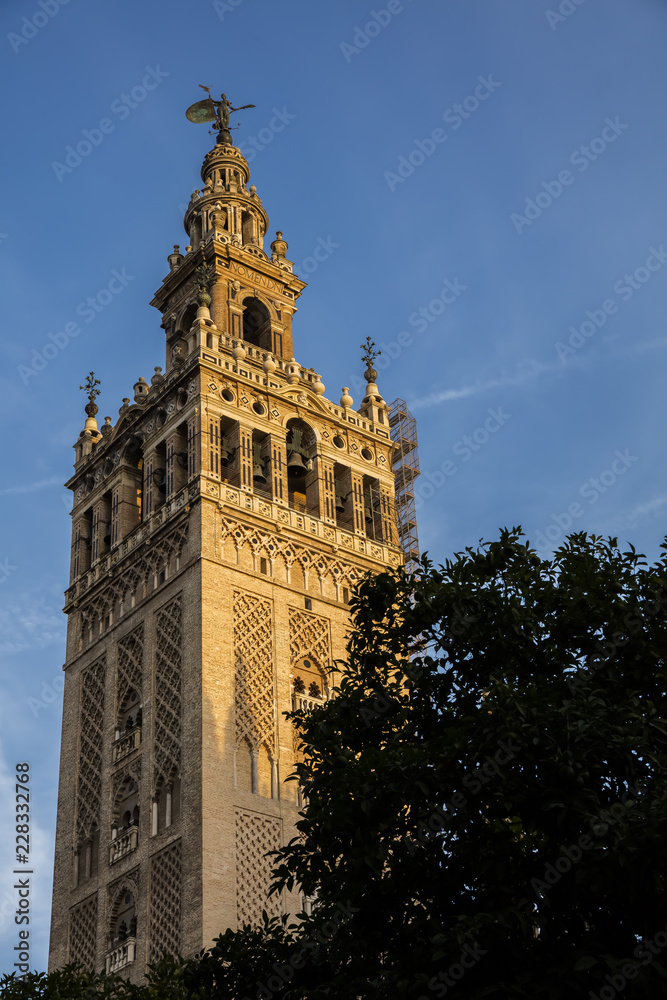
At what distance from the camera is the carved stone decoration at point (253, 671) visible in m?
37.9

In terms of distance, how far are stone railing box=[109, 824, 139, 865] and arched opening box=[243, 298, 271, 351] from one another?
19753 mm

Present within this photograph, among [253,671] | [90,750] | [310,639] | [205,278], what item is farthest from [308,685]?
[205,278]

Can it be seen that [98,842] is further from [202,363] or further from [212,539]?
[202,363]

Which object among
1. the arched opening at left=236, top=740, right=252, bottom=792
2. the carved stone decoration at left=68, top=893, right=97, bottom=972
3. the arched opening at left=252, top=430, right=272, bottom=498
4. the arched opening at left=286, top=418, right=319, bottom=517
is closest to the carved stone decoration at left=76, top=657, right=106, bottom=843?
the carved stone decoration at left=68, top=893, right=97, bottom=972

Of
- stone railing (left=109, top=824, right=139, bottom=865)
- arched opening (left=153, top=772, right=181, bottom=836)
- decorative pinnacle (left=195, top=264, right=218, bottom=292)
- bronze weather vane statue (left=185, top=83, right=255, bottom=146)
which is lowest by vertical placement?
stone railing (left=109, top=824, right=139, bottom=865)

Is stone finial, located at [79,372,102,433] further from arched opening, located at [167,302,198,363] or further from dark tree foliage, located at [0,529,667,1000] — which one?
dark tree foliage, located at [0,529,667,1000]

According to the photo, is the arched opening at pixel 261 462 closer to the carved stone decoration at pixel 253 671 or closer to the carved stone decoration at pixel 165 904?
the carved stone decoration at pixel 253 671

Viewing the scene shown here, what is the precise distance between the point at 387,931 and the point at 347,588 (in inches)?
981

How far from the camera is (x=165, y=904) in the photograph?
1383 inches

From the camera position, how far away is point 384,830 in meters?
19.0

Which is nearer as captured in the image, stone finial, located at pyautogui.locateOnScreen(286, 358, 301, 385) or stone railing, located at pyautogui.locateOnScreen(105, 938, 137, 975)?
stone railing, located at pyautogui.locateOnScreen(105, 938, 137, 975)

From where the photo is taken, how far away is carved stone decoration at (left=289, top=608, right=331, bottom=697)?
41.0 meters

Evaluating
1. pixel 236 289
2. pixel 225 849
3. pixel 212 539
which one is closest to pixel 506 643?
pixel 225 849

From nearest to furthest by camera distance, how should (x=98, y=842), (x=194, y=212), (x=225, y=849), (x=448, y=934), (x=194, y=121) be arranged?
(x=448, y=934) < (x=225, y=849) < (x=98, y=842) < (x=194, y=212) < (x=194, y=121)
